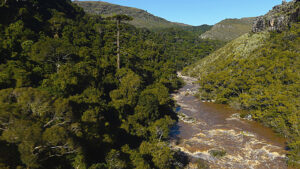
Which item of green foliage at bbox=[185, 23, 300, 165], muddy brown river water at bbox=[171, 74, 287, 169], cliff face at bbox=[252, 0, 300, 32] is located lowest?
muddy brown river water at bbox=[171, 74, 287, 169]

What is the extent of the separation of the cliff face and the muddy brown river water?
186ft

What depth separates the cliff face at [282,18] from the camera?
7306 centimetres

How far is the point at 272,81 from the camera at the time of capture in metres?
48.4

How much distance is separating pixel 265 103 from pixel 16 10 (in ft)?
189

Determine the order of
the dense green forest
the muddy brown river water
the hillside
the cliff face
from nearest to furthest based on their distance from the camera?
the dense green forest < the muddy brown river water < the hillside < the cliff face

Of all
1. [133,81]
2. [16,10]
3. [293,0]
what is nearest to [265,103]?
[133,81]

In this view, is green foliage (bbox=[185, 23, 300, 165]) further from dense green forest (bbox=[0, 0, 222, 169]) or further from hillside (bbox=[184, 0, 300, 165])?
dense green forest (bbox=[0, 0, 222, 169])

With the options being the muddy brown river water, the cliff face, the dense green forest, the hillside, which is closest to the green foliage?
the hillside

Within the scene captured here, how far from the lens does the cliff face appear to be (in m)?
73.1

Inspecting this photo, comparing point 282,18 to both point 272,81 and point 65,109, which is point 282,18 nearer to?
point 272,81

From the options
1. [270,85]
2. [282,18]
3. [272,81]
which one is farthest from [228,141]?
[282,18]

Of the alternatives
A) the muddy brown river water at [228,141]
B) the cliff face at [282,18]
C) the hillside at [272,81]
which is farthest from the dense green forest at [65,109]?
the cliff face at [282,18]

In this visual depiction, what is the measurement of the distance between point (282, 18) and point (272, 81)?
4643 cm

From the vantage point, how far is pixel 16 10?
1330 inches
